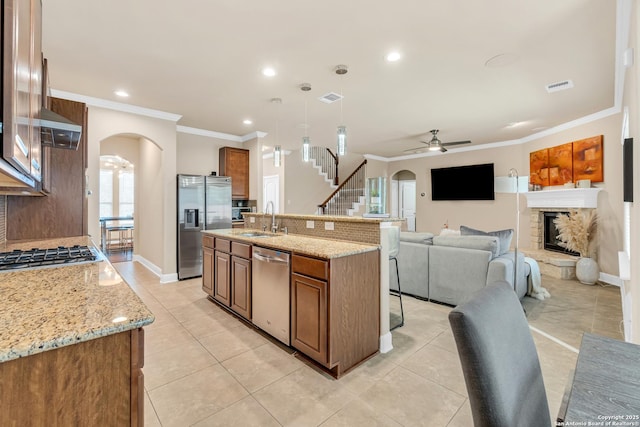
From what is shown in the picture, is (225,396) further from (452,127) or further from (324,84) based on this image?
(452,127)

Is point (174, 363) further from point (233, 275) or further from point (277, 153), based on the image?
point (277, 153)

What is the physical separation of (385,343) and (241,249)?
5.47 feet

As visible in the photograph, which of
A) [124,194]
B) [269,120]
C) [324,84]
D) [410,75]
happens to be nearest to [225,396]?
[324,84]

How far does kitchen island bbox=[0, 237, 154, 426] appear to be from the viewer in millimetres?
719

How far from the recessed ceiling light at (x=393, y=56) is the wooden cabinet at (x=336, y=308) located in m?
1.96

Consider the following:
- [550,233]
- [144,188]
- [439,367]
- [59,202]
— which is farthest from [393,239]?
[144,188]

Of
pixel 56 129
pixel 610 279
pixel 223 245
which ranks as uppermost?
pixel 56 129

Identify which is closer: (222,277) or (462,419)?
(462,419)

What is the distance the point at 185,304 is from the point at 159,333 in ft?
2.80

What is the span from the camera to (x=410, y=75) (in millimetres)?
3338

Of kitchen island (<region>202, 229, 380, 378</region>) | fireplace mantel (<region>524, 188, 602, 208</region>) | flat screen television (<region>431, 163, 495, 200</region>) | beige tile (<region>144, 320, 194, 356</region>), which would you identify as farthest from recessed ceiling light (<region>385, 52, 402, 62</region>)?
flat screen television (<region>431, 163, 495, 200</region>)

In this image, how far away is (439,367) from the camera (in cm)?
230

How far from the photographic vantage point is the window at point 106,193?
8692 millimetres

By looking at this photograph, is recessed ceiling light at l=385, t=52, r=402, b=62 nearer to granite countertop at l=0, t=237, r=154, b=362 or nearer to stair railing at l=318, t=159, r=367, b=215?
granite countertop at l=0, t=237, r=154, b=362
